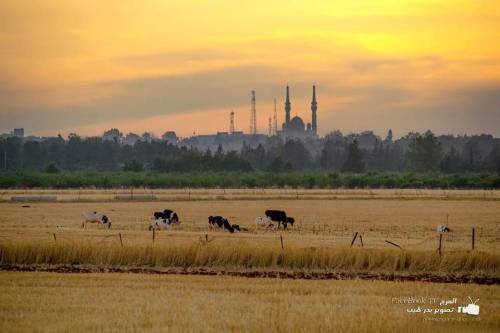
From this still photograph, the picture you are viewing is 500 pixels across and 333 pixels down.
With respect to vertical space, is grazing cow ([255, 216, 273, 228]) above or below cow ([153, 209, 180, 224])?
below

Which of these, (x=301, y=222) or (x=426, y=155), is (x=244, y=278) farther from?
(x=426, y=155)

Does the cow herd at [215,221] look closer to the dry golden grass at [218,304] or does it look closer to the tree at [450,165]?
the dry golden grass at [218,304]

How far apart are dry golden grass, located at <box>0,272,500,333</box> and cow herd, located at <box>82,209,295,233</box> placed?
17.8 metres

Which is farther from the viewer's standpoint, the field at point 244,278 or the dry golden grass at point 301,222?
the dry golden grass at point 301,222

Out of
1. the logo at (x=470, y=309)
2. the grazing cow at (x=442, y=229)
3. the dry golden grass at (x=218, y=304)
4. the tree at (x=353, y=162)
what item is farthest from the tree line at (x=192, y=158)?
the logo at (x=470, y=309)

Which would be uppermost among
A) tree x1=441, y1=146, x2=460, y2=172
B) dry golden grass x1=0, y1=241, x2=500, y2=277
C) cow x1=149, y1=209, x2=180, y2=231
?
tree x1=441, y1=146, x2=460, y2=172

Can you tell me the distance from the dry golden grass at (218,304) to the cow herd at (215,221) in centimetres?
1777

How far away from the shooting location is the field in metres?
17.5

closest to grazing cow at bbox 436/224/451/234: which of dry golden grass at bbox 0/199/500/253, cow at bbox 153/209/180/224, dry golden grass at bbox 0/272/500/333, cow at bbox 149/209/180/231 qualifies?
dry golden grass at bbox 0/199/500/253

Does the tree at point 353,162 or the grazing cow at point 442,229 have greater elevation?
the tree at point 353,162

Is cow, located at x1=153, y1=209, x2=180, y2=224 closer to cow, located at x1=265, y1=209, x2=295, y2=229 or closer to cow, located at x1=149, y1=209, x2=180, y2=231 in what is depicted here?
cow, located at x1=149, y1=209, x2=180, y2=231

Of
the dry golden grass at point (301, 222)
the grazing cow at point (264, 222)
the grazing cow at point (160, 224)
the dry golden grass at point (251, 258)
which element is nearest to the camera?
the dry golden grass at point (251, 258)

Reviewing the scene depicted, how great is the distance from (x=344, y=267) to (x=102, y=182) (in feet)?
279

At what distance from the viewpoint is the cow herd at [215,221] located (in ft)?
138
